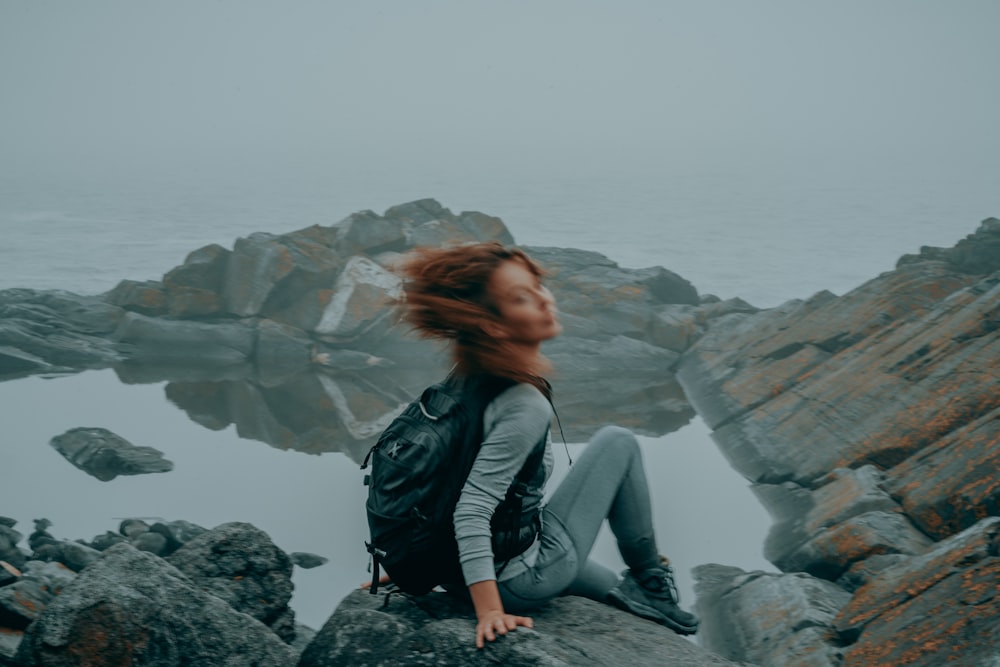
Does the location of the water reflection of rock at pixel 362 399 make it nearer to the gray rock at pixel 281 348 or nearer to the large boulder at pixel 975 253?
the gray rock at pixel 281 348

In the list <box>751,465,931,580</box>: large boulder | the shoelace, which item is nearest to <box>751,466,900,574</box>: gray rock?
<box>751,465,931,580</box>: large boulder

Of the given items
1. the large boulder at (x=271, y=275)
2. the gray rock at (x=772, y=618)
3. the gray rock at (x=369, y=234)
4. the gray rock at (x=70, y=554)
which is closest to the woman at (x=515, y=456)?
the gray rock at (x=772, y=618)

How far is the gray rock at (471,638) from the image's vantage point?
2.75 m

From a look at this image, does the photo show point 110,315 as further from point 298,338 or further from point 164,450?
point 164,450

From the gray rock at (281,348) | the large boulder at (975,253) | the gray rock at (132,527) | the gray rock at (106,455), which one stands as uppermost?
the gray rock at (281,348)

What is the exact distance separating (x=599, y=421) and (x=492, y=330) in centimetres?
972

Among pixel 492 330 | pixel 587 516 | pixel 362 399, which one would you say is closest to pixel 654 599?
pixel 587 516

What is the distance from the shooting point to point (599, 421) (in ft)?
40.8

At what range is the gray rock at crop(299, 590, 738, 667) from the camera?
275cm

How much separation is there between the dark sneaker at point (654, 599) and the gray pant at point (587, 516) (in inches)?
6.6

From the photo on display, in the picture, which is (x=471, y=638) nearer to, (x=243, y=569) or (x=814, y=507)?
(x=243, y=569)

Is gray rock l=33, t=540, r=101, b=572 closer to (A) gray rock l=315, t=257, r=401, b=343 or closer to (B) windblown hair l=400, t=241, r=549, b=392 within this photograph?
(B) windblown hair l=400, t=241, r=549, b=392

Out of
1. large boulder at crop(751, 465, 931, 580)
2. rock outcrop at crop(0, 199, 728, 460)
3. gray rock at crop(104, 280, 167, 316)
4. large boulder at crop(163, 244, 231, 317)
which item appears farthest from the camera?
gray rock at crop(104, 280, 167, 316)

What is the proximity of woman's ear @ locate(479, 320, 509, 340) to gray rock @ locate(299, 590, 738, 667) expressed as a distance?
787mm
